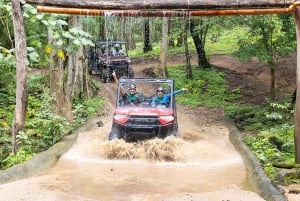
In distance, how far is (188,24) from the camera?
82.4 ft

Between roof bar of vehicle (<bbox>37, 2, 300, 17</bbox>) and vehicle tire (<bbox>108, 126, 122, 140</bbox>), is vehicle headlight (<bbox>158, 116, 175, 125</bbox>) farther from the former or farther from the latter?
roof bar of vehicle (<bbox>37, 2, 300, 17</bbox>)

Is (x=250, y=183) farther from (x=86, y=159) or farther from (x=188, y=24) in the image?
(x=188, y=24)

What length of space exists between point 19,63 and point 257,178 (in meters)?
5.88

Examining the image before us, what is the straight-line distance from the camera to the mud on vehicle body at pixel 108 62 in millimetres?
24500

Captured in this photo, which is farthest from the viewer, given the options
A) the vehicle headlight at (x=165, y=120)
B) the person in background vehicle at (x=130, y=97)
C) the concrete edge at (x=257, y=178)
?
the person in background vehicle at (x=130, y=97)

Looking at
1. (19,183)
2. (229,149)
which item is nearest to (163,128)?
(229,149)

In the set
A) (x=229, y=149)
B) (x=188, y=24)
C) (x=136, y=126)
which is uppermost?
(x=188, y=24)

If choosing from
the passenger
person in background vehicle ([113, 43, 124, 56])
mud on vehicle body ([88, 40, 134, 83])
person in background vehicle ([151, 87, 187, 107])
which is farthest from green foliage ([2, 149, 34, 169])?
the passenger

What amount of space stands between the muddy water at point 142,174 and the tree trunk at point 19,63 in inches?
55.1

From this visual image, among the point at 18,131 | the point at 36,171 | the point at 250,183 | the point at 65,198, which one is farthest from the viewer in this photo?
the point at 18,131

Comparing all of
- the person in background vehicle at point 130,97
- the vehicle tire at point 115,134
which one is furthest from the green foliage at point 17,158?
the person in background vehicle at point 130,97

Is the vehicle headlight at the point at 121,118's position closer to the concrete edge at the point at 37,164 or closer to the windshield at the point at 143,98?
the windshield at the point at 143,98

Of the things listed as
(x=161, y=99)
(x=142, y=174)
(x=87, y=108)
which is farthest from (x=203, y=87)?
(x=142, y=174)

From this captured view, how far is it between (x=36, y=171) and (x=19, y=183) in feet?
4.18
